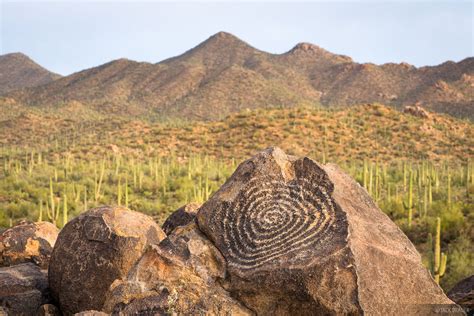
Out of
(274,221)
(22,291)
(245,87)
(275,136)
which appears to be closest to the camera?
(274,221)

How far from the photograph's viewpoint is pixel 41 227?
9.75 m

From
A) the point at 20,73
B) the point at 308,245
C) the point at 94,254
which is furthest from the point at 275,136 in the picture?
the point at 20,73

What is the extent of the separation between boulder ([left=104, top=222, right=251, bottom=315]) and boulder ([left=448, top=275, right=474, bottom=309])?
328cm

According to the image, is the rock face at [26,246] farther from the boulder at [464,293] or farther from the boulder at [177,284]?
the boulder at [464,293]

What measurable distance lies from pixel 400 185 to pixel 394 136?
18891 mm

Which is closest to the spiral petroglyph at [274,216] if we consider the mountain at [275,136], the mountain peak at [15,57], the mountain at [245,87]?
the mountain at [275,136]

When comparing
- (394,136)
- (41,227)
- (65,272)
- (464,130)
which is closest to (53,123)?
(394,136)

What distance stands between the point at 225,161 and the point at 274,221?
1150 inches

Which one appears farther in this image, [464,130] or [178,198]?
[464,130]

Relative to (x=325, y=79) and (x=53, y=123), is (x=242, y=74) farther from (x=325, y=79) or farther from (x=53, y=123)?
(x=53, y=123)

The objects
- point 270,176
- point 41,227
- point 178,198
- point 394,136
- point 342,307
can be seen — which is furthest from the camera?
point 394,136

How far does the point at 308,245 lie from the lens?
4930mm

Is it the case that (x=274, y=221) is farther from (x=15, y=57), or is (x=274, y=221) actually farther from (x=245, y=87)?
(x=15, y=57)

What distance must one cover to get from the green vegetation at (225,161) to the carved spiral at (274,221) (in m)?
5.46
